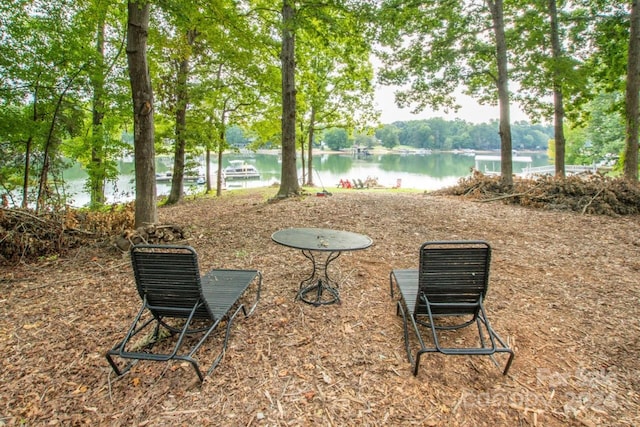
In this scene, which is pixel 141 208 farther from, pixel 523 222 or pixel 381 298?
pixel 523 222

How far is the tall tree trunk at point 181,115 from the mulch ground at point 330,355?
6.50m

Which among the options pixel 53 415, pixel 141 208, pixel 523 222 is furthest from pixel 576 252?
pixel 141 208

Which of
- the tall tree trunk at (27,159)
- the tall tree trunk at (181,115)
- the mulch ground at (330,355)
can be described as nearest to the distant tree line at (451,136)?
the tall tree trunk at (181,115)

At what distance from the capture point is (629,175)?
308 inches

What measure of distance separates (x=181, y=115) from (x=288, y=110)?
13.7 ft

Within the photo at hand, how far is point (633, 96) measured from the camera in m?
7.96

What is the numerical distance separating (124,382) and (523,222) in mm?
6647

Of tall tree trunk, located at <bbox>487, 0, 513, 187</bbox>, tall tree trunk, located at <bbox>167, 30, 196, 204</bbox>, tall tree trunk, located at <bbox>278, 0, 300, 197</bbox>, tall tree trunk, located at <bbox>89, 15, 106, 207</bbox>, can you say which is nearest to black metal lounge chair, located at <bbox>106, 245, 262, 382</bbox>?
tall tree trunk, located at <bbox>278, 0, 300, 197</bbox>


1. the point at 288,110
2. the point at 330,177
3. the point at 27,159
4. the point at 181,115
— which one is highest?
the point at 181,115

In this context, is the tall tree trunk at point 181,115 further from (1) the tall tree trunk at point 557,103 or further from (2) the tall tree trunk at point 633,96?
(2) the tall tree trunk at point 633,96

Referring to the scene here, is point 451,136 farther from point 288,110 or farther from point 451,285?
point 451,285

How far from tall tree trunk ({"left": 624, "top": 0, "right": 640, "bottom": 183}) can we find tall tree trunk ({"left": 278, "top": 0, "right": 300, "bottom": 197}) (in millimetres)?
8255

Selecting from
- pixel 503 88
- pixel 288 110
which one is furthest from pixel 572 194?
pixel 288 110

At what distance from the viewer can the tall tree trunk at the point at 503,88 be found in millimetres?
8469
